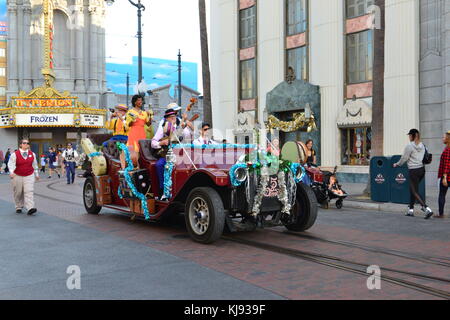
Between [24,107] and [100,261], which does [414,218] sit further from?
[24,107]

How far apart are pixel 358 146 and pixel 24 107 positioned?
2781 centimetres

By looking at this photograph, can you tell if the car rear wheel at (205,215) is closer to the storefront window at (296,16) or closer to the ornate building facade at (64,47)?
the storefront window at (296,16)

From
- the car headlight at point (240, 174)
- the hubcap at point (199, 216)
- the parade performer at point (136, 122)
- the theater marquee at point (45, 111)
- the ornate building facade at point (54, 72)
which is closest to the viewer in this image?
the car headlight at point (240, 174)

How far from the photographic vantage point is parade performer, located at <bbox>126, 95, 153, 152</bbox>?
904 cm

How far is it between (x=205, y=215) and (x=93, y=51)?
1562 inches

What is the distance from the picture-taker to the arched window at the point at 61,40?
1705 inches

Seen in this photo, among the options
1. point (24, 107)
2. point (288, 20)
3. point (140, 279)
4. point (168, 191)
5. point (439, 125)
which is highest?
point (288, 20)

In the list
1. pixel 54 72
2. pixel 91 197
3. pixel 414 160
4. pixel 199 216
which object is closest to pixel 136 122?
pixel 91 197

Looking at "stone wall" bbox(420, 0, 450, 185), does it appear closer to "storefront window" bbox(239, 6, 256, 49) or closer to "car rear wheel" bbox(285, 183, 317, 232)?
"storefront window" bbox(239, 6, 256, 49)

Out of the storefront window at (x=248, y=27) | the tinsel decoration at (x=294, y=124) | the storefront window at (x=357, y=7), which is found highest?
the storefront window at (x=248, y=27)

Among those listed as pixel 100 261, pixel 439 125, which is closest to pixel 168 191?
pixel 100 261

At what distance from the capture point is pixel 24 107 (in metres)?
37.7

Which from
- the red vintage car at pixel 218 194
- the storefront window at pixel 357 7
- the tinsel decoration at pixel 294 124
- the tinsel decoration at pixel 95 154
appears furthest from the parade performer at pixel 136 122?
the storefront window at pixel 357 7

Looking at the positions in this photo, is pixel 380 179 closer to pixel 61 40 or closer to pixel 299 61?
pixel 299 61
